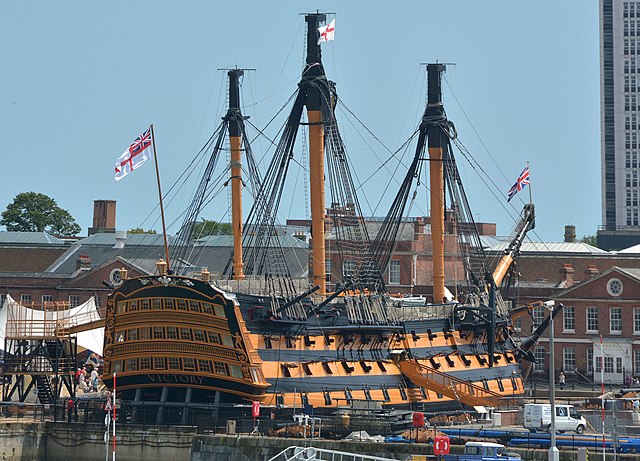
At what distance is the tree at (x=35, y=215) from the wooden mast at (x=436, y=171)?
72.1m

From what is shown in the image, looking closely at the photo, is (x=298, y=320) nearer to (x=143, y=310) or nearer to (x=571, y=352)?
(x=143, y=310)

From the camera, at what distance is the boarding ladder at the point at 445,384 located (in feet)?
220

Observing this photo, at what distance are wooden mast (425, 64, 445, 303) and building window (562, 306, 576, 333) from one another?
→ 45.2 ft

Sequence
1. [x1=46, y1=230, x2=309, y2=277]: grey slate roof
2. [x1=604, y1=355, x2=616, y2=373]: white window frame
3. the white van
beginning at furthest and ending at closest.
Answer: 1. [x1=46, y1=230, x2=309, y2=277]: grey slate roof
2. [x1=604, y1=355, x2=616, y2=373]: white window frame
3. the white van

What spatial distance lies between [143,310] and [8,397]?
13.5 meters

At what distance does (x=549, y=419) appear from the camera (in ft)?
180

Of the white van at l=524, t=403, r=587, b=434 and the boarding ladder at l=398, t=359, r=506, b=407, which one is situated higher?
the boarding ladder at l=398, t=359, r=506, b=407

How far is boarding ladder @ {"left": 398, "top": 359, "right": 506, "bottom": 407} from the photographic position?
67000 millimetres

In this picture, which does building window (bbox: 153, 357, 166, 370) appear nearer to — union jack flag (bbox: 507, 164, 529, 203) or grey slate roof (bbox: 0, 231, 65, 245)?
union jack flag (bbox: 507, 164, 529, 203)

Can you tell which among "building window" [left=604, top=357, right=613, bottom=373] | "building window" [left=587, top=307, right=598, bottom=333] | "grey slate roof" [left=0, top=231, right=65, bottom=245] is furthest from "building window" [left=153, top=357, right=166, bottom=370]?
"grey slate roof" [left=0, top=231, right=65, bottom=245]

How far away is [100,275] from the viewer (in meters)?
97.7

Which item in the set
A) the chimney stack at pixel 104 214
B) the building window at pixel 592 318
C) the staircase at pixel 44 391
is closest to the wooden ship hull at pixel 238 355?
the staircase at pixel 44 391

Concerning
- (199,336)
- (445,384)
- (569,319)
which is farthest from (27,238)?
(199,336)

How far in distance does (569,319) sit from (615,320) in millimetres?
3009
